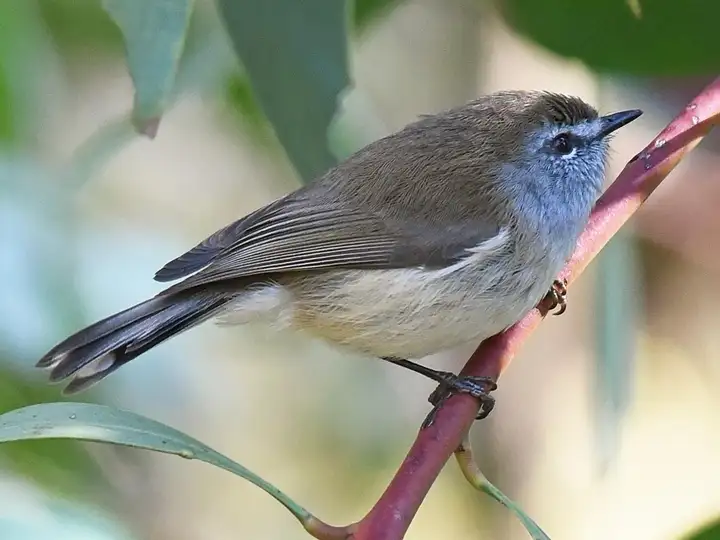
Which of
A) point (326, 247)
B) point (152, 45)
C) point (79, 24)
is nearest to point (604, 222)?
point (326, 247)

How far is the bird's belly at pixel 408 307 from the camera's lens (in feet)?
5.69

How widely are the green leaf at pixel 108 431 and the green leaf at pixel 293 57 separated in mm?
627

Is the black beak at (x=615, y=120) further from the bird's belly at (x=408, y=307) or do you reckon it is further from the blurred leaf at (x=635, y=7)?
the bird's belly at (x=408, y=307)

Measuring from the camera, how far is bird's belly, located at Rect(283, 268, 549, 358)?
1.73 m

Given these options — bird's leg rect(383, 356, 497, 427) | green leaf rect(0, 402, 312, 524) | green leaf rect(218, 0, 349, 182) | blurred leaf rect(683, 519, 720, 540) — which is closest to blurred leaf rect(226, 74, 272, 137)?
green leaf rect(218, 0, 349, 182)

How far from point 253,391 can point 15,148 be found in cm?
156

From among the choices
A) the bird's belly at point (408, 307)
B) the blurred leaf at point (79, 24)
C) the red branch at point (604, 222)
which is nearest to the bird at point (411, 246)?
the bird's belly at point (408, 307)

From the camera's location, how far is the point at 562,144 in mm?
1977

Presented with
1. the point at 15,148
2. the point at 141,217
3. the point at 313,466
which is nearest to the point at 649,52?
the point at 15,148

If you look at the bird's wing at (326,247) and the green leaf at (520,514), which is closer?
the green leaf at (520,514)

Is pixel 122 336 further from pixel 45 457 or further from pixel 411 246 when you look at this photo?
pixel 411 246

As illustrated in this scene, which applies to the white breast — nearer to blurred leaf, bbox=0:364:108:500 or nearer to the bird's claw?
the bird's claw

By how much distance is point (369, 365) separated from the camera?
9.59 feet

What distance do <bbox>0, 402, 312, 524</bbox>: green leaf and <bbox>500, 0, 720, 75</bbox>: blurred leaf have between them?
999 mm
